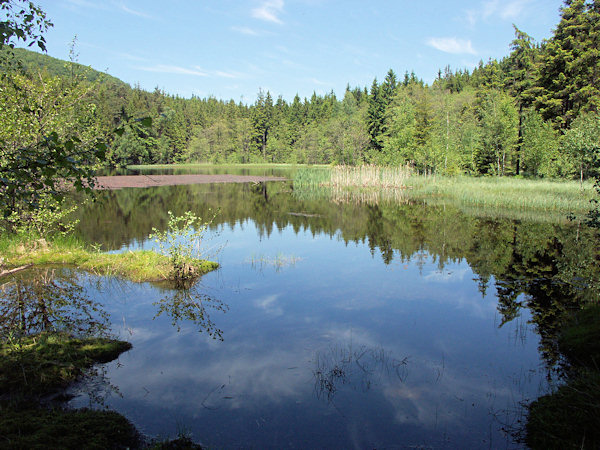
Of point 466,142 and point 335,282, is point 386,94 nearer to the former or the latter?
point 466,142

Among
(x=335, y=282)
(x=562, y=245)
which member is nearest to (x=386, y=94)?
(x=562, y=245)

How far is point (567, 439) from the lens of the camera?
4.93 meters

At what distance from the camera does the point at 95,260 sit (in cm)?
1393

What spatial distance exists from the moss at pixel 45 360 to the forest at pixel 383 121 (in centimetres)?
340

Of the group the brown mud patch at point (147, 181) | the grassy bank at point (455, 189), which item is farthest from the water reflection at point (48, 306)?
Answer: the brown mud patch at point (147, 181)

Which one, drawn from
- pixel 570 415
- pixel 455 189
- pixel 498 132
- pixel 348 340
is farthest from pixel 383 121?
pixel 570 415

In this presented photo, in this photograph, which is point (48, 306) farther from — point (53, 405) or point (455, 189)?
point (455, 189)

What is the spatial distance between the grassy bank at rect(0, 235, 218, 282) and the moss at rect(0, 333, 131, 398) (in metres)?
4.99

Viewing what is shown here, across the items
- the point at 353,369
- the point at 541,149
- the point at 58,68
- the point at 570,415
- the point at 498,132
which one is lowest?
the point at 353,369

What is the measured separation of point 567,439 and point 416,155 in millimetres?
50621

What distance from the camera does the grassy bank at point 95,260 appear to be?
508 inches

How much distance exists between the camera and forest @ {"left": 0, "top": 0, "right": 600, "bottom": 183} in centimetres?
1112

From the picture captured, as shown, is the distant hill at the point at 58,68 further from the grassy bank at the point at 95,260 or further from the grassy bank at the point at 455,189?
the grassy bank at the point at 455,189

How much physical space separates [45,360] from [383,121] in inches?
3007
